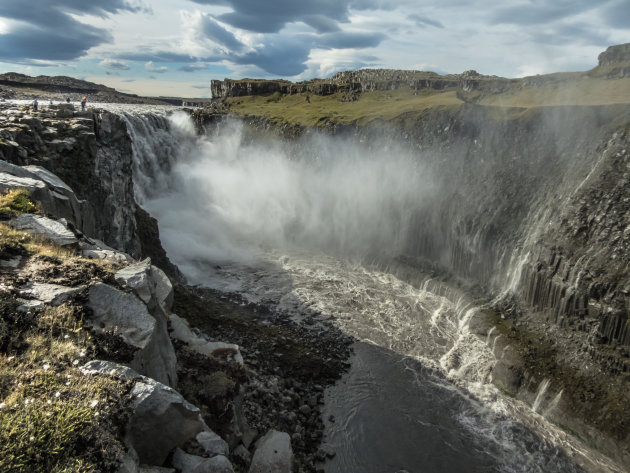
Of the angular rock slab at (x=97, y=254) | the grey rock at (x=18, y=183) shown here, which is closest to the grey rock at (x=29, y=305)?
the angular rock slab at (x=97, y=254)

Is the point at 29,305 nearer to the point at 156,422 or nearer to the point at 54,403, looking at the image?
the point at 54,403

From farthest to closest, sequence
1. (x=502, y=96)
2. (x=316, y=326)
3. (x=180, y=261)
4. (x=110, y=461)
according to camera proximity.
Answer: (x=502, y=96)
(x=180, y=261)
(x=316, y=326)
(x=110, y=461)

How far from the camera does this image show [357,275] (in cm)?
4516

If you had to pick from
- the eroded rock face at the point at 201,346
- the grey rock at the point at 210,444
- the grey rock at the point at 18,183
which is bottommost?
the eroded rock face at the point at 201,346

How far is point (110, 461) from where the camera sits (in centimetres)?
685

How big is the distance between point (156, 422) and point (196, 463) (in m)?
1.60

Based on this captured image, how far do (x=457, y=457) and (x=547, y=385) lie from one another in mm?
9449

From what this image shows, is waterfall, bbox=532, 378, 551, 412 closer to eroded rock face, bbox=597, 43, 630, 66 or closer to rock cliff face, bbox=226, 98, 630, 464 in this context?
rock cliff face, bbox=226, 98, 630, 464

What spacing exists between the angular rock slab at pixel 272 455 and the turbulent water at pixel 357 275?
400cm

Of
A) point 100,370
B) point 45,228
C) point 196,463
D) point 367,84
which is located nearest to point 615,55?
point 367,84

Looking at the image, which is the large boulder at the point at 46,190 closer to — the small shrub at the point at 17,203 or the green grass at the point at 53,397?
the small shrub at the point at 17,203

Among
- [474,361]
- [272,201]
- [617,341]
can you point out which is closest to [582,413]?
[617,341]

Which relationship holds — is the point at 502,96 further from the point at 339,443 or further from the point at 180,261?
the point at 339,443

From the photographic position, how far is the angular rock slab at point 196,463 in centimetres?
891
